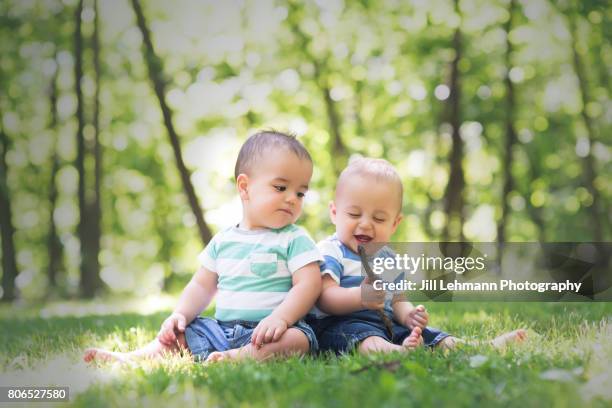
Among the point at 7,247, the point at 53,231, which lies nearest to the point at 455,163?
the point at 7,247

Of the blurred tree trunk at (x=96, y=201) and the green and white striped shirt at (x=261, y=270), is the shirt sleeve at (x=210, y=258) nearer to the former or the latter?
the green and white striped shirt at (x=261, y=270)

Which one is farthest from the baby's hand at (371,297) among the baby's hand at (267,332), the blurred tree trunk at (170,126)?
the blurred tree trunk at (170,126)

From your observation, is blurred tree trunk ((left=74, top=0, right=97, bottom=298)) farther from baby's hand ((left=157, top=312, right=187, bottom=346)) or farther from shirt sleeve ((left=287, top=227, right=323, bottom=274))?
shirt sleeve ((left=287, top=227, right=323, bottom=274))

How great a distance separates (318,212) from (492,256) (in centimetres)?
399

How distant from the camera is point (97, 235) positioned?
41.3 ft

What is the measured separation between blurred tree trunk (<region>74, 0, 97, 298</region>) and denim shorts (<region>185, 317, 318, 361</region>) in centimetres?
975

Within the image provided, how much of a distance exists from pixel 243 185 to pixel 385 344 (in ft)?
3.74

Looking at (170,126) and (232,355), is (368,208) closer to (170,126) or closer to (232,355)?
(232,355)

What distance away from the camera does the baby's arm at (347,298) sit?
9.96 ft

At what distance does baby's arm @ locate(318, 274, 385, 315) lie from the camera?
9.96 ft

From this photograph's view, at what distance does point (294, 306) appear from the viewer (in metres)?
3.04

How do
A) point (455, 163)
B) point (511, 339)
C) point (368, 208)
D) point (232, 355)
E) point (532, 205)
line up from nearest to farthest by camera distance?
point (232, 355) → point (511, 339) → point (368, 208) → point (455, 163) → point (532, 205)

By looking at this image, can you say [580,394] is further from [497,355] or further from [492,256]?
[492,256]

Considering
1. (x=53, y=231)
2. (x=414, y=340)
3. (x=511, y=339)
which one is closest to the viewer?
(x=414, y=340)
